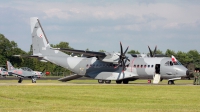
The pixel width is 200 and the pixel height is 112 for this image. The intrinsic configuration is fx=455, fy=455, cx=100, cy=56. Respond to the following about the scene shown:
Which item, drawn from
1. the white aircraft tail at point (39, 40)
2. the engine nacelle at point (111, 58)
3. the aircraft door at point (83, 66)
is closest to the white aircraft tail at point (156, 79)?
the engine nacelle at point (111, 58)

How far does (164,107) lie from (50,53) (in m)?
36.0

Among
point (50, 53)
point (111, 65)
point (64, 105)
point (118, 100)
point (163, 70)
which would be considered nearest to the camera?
point (64, 105)

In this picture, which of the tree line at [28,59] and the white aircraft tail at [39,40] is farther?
the tree line at [28,59]

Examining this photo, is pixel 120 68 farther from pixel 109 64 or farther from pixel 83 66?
pixel 83 66

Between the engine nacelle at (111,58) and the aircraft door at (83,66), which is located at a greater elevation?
the engine nacelle at (111,58)

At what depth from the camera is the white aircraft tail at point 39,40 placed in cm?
5728

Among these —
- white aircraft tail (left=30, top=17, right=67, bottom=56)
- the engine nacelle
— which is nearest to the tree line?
white aircraft tail (left=30, top=17, right=67, bottom=56)

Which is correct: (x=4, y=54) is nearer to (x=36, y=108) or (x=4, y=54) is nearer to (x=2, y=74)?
(x=2, y=74)

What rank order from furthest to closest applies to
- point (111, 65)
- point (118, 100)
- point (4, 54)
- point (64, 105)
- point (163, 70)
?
point (4, 54), point (111, 65), point (163, 70), point (118, 100), point (64, 105)

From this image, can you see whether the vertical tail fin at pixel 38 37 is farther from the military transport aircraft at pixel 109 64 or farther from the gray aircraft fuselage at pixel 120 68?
the gray aircraft fuselage at pixel 120 68

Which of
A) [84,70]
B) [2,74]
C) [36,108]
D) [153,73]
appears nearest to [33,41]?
[84,70]

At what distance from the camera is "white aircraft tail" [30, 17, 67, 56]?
57.3 m

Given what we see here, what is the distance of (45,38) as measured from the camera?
190 ft

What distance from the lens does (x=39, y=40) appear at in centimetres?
5753
